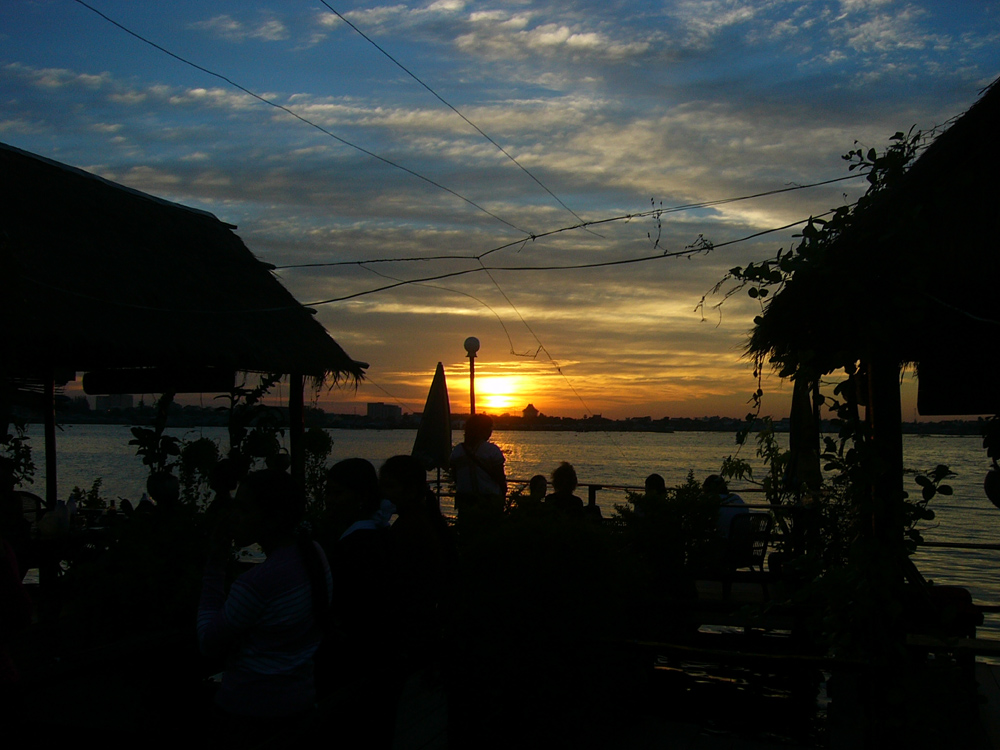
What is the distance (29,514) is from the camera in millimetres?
9461

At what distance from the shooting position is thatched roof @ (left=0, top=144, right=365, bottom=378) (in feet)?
25.0

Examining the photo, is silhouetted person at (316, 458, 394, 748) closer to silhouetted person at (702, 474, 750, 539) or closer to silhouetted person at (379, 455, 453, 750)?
silhouetted person at (379, 455, 453, 750)

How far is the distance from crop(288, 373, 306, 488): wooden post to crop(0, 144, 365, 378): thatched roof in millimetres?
269

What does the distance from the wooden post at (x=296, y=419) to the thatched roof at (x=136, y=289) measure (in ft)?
0.88

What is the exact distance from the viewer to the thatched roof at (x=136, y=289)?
7621 millimetres

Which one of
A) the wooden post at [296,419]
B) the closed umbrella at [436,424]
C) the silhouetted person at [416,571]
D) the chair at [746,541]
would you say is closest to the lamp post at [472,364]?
the closed umbrella at [436,424]

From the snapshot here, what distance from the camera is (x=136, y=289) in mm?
8633

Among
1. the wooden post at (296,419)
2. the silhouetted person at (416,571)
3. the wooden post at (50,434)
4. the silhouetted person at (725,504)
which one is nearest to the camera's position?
the silhouetted person at (416,571)

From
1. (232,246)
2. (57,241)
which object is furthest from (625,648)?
(232,246)

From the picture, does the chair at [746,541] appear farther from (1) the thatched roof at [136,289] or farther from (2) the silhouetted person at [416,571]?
(1) the thatched roof at [136,289]

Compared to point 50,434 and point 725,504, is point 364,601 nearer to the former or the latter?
point 725,504

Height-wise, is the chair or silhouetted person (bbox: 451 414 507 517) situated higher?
silhouetted person (bbox: 451 414 507 517)

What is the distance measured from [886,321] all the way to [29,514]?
942 centimetres

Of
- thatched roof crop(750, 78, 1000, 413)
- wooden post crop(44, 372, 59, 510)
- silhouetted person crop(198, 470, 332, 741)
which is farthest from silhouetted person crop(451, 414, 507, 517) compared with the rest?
wooden post crop(44, 372, 59, 510)
